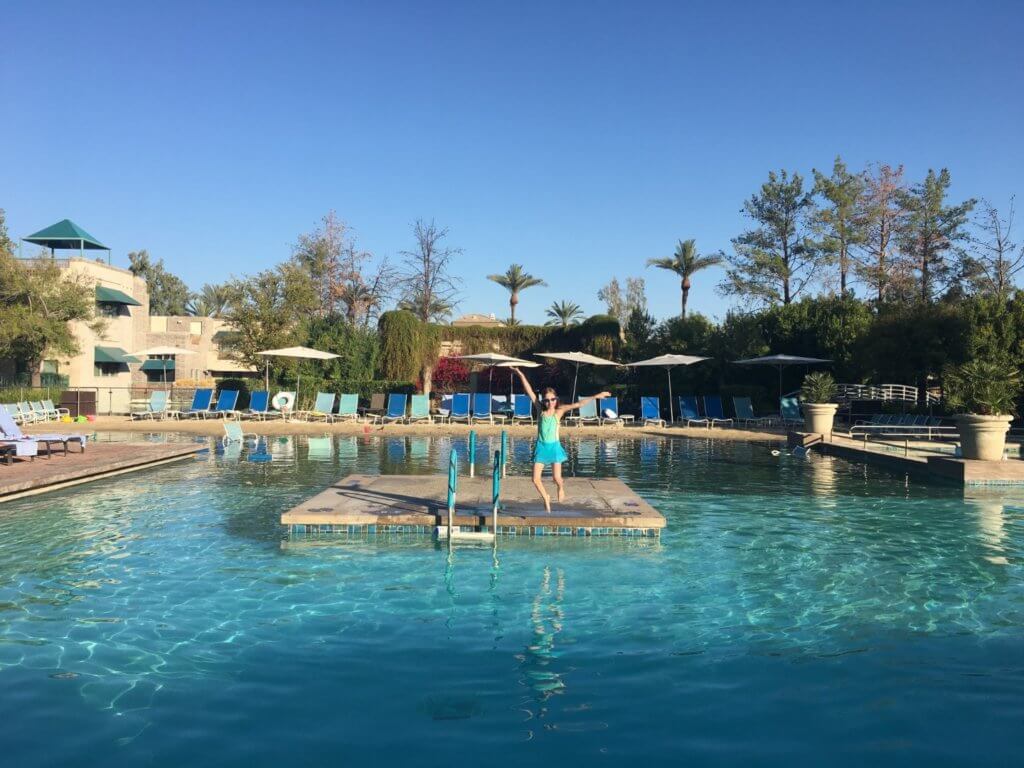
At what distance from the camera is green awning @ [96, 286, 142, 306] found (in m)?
32.5

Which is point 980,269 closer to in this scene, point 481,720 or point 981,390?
point 981,390

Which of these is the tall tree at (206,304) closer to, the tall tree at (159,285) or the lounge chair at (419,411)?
the tall tree at (159,285)

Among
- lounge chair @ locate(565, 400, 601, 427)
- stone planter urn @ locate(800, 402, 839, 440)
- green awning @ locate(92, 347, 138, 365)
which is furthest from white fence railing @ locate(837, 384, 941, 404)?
green awning @ locate(92, 347, 138, 365)

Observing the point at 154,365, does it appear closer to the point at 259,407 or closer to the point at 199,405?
the point at 199,405

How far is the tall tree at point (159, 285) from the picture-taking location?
213 feet

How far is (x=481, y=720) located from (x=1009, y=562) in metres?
5.50

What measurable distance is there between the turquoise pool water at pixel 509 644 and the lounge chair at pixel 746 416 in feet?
41.7

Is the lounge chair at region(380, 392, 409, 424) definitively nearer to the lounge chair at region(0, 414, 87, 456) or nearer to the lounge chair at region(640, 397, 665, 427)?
the lounge chair at region(640, 397, 665, 427)

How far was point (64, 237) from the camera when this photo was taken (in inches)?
1278

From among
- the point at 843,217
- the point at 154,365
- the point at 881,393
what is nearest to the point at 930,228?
the point at 843,217

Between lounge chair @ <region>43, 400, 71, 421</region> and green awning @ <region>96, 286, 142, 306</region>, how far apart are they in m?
11.4

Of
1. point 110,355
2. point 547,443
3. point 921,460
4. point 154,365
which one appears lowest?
point 921,460

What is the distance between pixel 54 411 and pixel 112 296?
14366 mm

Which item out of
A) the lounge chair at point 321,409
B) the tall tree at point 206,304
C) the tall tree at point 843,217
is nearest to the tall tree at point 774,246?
the tall tree at point 843,217
